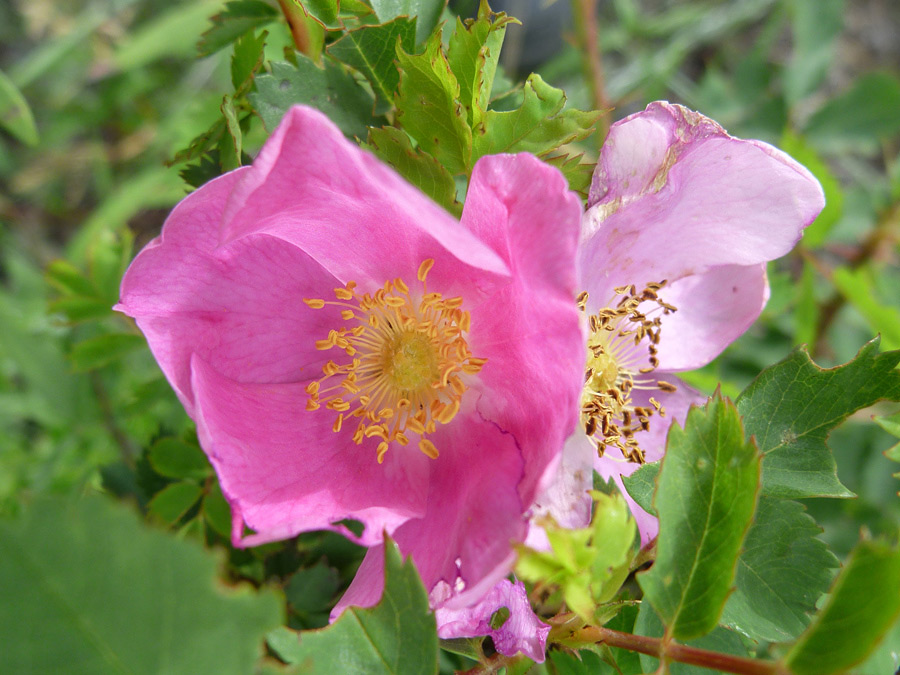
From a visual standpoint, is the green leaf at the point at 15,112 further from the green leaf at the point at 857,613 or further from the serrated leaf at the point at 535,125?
the green leaf at the point at 857,613

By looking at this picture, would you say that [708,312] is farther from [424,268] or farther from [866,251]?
[866,251]

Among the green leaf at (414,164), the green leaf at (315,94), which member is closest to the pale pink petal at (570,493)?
the green leaf at (414,164)

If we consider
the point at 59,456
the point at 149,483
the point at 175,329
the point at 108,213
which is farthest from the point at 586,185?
the point at 108,213

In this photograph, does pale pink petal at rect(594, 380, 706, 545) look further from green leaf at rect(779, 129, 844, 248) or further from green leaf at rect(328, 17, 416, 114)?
green leaf at rect(779, 129, 844, 248)

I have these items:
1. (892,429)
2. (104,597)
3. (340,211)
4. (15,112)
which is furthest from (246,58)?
(892,429)

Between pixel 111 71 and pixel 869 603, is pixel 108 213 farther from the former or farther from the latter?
pixel 869 603

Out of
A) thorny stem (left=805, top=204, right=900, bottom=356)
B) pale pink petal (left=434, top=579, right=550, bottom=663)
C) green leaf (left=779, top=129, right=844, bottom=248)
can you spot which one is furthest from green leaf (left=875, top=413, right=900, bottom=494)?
thorny stem (left=805, top=204, right=900, bottom=356)
